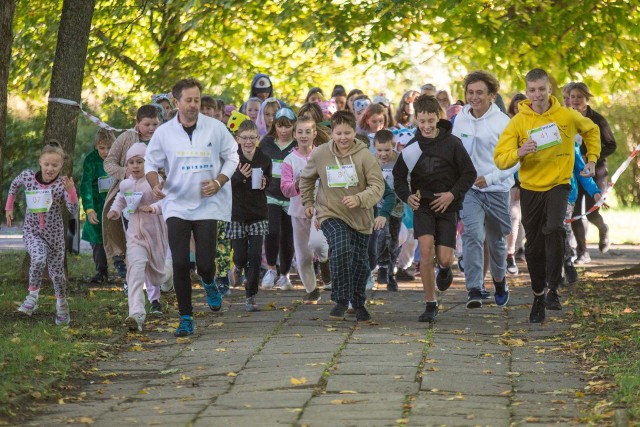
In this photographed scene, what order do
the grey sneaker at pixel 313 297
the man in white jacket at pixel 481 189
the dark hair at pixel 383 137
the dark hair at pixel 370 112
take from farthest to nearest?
the dark hair at pixel 370 112 → the dark hair at pixel 383 137 → the grey sneaker at pixel 313 297 → the man in white jacket at pixel 481 189

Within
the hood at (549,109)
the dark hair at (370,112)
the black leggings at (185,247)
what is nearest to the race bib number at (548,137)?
the hood at (549,109)

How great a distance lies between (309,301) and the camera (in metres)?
12.8

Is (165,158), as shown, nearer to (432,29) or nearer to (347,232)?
(347,232)

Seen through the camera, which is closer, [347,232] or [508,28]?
[347,232]

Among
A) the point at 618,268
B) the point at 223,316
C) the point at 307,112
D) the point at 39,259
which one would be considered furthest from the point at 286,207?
the point at 618,268

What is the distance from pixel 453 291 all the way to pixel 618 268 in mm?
3461

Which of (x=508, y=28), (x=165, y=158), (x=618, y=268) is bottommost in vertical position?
(x=618, y=268)

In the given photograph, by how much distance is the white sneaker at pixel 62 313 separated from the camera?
11.1 metres

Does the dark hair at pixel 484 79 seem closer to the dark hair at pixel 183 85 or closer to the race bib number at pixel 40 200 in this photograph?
the dark hair at pixel 183 85

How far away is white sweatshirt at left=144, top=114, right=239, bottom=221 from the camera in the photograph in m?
10.4

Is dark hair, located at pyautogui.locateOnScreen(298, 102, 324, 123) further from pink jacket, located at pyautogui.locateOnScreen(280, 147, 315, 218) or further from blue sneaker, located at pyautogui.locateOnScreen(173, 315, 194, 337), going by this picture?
blue sneaker, located at pyautogui.locateOnScreen(173, 315, 194, 337)

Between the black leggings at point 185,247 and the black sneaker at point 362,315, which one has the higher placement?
the black leggings at point 185,247

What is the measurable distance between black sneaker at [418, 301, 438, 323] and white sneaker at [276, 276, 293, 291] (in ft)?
10.5

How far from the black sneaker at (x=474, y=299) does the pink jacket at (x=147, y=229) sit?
2.74 metres
